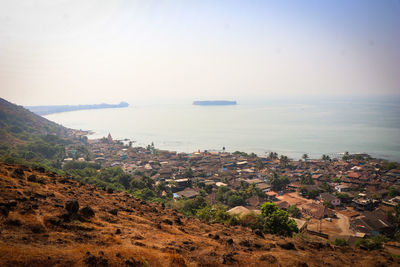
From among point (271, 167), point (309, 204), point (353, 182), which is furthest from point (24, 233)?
point (271, 167)

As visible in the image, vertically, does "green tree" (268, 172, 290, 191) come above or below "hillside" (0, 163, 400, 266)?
below

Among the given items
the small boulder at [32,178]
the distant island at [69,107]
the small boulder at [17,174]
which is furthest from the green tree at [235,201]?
the distant island at [69,107]

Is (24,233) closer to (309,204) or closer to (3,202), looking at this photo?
(3,202)

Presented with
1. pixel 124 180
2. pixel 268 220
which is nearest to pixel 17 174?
pixel 268 220

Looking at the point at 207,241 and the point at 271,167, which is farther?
the point at 271,167

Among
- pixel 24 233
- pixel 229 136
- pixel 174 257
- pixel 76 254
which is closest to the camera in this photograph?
pixel 76 254

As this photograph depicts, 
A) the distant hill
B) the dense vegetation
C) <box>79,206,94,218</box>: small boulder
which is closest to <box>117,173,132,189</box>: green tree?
the dense vegetation

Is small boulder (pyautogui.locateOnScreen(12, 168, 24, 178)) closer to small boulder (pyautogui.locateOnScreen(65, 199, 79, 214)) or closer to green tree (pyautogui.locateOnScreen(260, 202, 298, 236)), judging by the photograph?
small boulder (pyautogui.locateOnScreen(65, 199, 79, 214))
